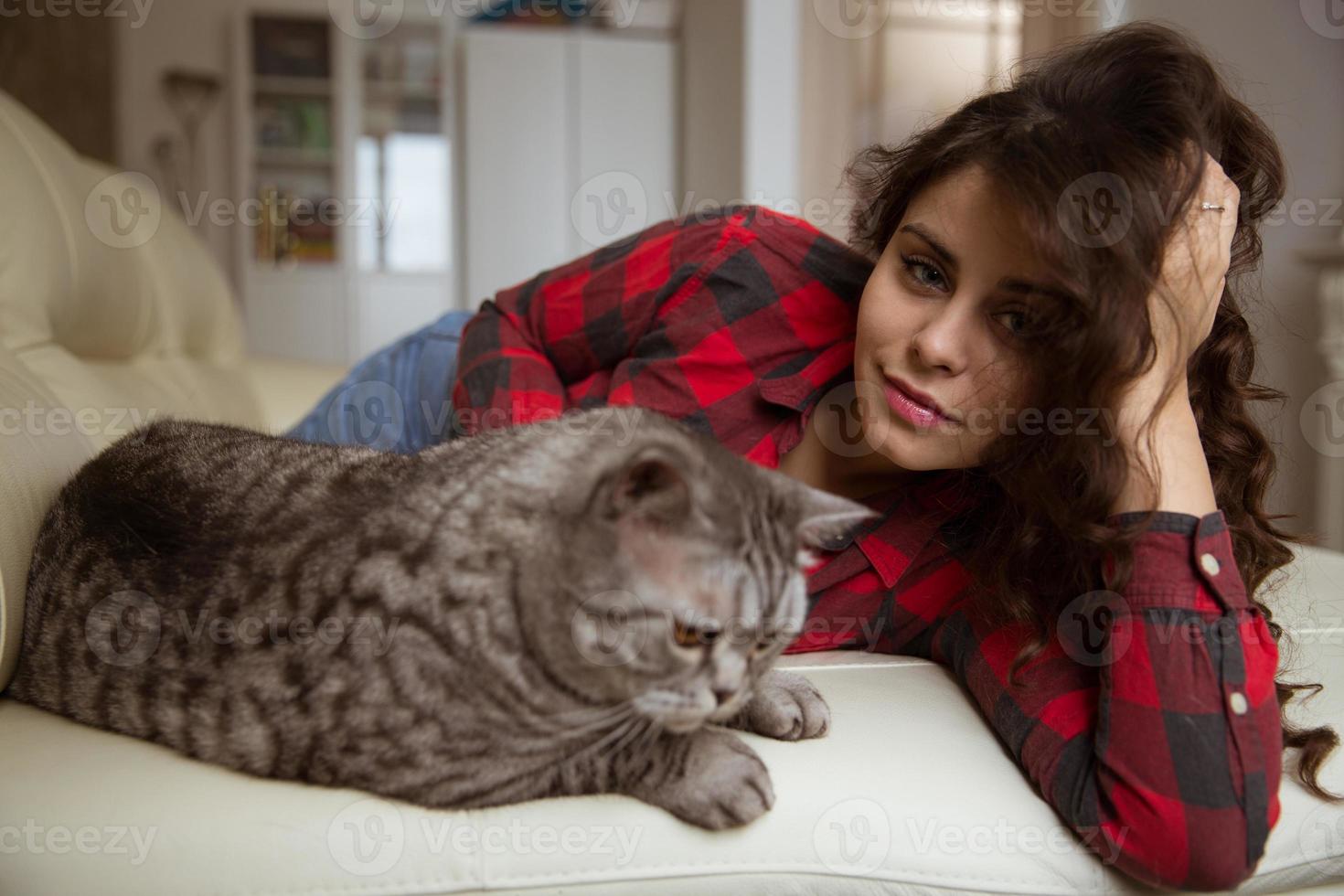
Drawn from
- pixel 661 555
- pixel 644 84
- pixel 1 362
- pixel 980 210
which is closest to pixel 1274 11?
pixel 980 210

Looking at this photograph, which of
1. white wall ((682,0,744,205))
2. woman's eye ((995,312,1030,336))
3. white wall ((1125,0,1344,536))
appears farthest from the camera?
white wall ((682,0,744,205))

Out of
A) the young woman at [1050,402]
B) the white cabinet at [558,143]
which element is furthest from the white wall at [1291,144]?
the white cabinet at [558,143]

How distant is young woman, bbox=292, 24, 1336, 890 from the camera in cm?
90

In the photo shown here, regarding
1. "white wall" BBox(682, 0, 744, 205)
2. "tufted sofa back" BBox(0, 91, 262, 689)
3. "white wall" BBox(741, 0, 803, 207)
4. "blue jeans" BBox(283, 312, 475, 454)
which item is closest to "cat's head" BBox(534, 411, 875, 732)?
"tufted sofa back" BBox(0, 91, 262, 689)

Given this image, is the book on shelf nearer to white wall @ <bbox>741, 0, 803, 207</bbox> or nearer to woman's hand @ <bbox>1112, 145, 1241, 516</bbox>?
white wall @ <bbox>741, 0, 803, 207</bbox>

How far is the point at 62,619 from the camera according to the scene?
0.97 meters

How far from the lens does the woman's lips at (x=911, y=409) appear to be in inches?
40.8

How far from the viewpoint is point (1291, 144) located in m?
2.30

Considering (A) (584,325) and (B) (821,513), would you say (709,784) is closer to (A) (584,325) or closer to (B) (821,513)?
(B) (821,513)

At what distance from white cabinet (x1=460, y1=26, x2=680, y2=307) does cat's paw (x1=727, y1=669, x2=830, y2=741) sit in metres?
4.26

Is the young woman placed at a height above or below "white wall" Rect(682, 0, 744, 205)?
below

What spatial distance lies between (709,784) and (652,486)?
0.90 ft

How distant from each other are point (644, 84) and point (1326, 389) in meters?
3.88

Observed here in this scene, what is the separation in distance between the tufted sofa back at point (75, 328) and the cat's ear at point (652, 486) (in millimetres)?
643
